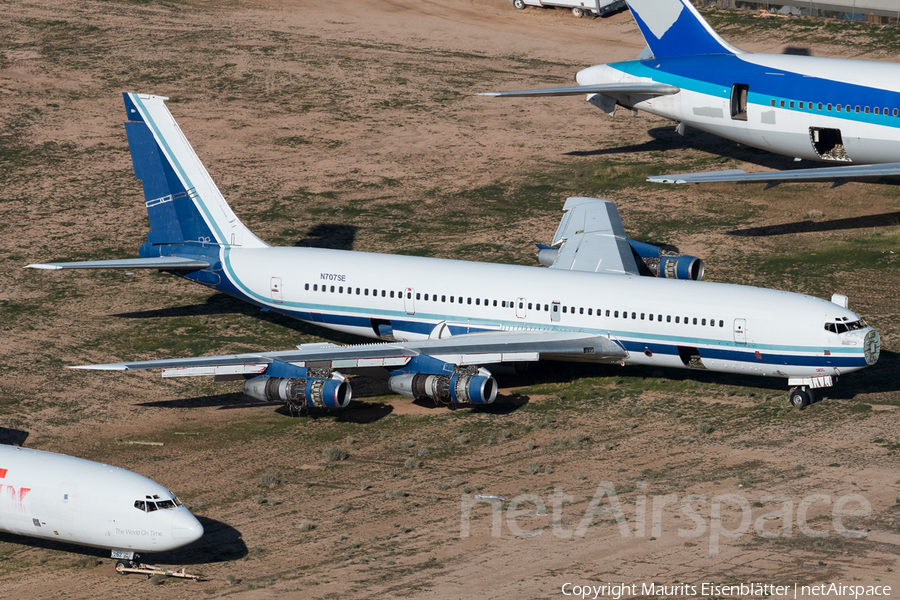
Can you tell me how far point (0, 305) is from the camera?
62.5m

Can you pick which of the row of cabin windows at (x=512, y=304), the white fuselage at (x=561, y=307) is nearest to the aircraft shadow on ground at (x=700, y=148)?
the white fuselage at (x=561, y=307)

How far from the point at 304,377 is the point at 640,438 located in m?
13.9

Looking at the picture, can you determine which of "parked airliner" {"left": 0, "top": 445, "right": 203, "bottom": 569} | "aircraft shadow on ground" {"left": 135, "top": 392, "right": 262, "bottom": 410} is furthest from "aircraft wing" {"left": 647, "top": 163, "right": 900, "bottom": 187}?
"parked airliner" {"left": 0, "top": 445, "right": 203, "bottom": 569}

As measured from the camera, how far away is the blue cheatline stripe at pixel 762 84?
66.9m

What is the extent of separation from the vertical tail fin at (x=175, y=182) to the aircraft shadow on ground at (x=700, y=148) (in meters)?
30.8

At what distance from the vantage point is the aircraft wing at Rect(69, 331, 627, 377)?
48.6 m

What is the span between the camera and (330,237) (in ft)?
231

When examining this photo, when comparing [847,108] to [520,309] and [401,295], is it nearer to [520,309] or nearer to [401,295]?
[520,309]

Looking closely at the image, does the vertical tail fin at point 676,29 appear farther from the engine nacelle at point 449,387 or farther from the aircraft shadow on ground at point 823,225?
the engine nacelle at point 449,387

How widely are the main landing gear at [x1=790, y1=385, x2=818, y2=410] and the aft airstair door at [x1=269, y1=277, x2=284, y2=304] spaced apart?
23.6 metres

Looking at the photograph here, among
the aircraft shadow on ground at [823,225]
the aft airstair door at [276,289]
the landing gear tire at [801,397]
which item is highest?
the aircraft shadow on ground at [823,225]

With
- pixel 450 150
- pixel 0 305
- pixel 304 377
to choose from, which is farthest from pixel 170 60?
pixel 304 377

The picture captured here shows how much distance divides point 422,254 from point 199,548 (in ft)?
97.7

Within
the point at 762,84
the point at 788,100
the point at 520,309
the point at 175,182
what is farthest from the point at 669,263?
the point at 175,182
